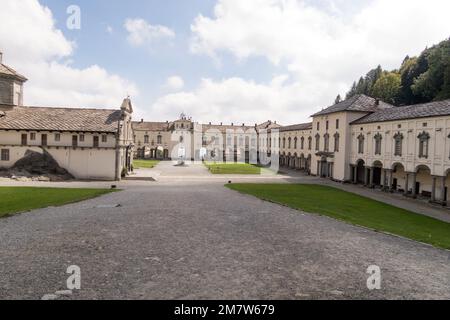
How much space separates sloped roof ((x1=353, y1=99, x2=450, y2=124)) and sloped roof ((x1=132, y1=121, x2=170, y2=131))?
2096 inches

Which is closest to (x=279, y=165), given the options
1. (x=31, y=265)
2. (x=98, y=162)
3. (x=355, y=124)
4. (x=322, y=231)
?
(x=355, y=124)

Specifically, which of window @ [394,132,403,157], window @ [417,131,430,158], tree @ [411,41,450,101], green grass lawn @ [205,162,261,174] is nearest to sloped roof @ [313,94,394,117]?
window @ [394,132,403,157]

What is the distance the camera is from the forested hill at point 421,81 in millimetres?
53219

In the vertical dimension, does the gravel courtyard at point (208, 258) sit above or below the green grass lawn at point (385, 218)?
above

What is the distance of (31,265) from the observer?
9.98m

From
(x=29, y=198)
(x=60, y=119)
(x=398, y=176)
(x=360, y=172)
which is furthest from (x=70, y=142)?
(x=398, y=176)

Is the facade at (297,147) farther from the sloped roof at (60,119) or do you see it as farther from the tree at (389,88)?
the sloped roof at (60,119)

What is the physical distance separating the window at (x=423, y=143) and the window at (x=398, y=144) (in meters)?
2.51

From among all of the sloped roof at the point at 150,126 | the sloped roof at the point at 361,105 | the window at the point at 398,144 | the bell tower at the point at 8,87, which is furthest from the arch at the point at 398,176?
the sloped roof at the point at 150,126

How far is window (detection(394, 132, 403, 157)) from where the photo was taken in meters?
35.1

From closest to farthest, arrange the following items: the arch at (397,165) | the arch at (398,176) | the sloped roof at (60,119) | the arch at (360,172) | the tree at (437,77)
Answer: the arch at (397,165), the arch at (398,176), the sloped roof at (60,119), the arch at (360,172), the tree at (437,77)

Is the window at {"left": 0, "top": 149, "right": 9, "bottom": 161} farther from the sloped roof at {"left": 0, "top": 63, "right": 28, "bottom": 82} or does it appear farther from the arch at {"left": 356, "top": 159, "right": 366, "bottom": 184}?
the arch at {"left": 356, "top": 159, "right": 366, "bottom": 184}
